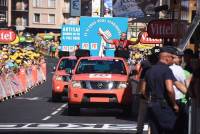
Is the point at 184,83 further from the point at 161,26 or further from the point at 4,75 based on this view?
the point at 4,75

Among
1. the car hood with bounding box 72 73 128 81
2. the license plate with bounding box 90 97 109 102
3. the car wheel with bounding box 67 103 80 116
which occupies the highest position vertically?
the car hood with bounding box 72 73 128 81

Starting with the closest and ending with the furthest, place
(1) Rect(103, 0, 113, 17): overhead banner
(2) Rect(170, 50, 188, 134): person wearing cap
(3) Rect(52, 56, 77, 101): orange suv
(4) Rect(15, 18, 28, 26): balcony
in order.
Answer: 1. (2) Rect(170, 50, 188, 134): person wearing cap
2. (3) Rect(52, 56, 77, 101): orange suv
3. (1) Rect(103, 0, 113, 17): overhead banner
4. (4) Rect(15, 18, 28, 26): balcony

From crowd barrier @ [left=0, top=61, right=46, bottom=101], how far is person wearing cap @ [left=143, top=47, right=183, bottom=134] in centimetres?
1668

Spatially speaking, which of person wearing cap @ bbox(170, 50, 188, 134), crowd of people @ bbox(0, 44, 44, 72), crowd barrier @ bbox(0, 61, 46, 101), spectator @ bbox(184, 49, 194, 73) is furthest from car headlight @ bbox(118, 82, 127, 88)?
crowd of people @ bbox(0, 44, 44, 72)

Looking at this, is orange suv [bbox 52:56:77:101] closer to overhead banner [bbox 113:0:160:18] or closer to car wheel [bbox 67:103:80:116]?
overhead banner [bbox 113:0:160:18]

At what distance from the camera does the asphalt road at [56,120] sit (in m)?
15.8

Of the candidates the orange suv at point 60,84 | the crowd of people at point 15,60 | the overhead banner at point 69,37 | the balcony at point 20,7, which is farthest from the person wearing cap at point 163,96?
the balcony at point 20,7

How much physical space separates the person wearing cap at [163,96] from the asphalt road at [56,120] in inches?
220

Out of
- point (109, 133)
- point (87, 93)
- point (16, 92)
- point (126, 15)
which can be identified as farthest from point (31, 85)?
point (109, 133)

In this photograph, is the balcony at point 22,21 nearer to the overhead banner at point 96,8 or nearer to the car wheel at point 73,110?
the overhead banner at point 96,8

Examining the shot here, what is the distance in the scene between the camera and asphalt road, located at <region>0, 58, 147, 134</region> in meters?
15.8

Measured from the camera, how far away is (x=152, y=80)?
9828 mm

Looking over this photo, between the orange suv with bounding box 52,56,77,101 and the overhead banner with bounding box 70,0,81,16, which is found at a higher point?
the overhead banner with bounding box 70,0,81,16

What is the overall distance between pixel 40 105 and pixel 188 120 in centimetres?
1373
